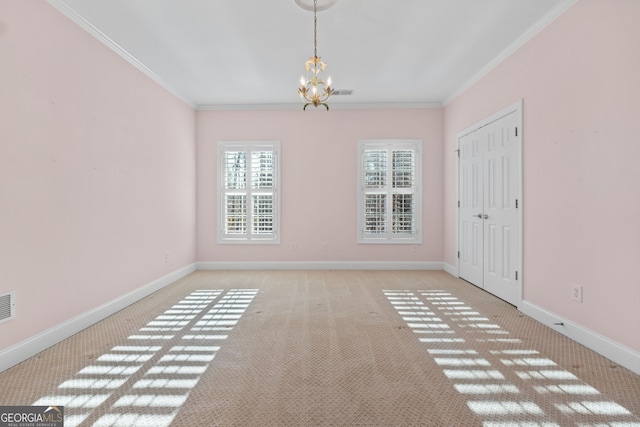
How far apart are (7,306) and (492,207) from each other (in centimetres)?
470

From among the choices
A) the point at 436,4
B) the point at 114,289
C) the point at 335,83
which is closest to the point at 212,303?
the point at 114,289

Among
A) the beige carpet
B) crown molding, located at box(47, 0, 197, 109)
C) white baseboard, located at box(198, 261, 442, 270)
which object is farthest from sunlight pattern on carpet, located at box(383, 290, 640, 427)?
crown molding, located at box(47, 0, 197, 109)

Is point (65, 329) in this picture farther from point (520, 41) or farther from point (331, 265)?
point (520, 41)

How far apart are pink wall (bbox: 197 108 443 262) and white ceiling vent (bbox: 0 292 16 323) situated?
3.35 m

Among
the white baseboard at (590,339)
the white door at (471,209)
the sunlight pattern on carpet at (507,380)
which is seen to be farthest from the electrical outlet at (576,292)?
the white door at (471,209)

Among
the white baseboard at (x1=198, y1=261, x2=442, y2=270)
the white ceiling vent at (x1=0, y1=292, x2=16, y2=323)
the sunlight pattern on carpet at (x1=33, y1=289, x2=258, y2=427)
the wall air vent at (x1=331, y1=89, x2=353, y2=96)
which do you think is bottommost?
the sunlight pattern on carpet at (x1=33, y1=289, x2=258, y2=427)

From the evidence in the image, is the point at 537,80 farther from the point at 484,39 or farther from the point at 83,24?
the point at 83,24

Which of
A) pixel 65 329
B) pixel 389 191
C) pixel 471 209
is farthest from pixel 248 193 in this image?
pixel 471 209

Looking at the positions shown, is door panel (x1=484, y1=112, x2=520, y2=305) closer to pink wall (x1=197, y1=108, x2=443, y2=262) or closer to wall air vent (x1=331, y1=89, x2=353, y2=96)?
pink wall (x1=197, y1=108, x2=443, y2=262)

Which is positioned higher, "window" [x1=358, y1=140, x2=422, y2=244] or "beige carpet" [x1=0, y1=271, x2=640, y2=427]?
"window" [x1=358, y1=140, x2=422, y2=244]

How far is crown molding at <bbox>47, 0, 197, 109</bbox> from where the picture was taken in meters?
2.71

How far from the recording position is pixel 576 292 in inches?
104

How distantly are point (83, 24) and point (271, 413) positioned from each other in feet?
11.9

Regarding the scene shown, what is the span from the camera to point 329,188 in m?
5.57
